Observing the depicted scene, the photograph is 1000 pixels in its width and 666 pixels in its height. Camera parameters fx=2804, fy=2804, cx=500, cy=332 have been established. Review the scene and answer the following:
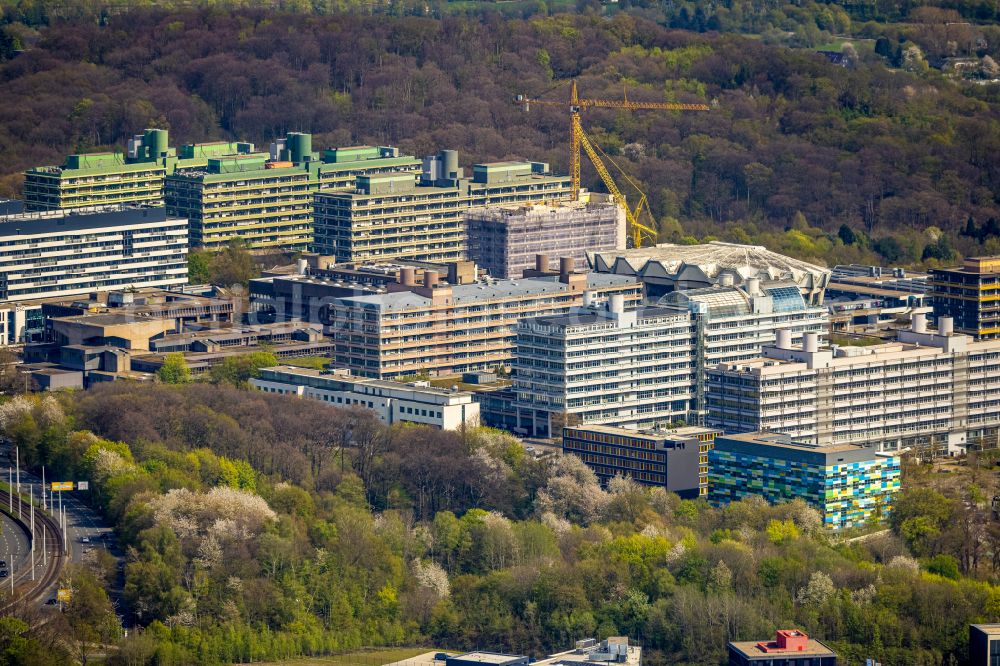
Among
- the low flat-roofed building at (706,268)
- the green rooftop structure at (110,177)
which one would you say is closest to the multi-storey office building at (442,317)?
the low flat-roofed building at (706,268)

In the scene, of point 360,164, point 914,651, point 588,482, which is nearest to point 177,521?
point 588,482

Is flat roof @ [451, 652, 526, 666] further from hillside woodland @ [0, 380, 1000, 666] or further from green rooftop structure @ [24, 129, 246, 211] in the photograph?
green rooftop structure @ [24, 129, 246, 211]

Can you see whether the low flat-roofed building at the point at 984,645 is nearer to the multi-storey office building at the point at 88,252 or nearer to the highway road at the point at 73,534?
the highway road at the point at 73,534

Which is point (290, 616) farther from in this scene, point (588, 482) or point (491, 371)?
point (491, 371)

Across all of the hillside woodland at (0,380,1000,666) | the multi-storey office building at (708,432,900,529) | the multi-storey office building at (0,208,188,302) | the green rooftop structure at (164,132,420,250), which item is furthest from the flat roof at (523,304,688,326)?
the green rooftop structure at (164,132,420,250)

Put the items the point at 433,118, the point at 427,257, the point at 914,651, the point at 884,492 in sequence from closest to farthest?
the point at 914,651
the point at 884,492
the point at 427,257
the point at 433,118

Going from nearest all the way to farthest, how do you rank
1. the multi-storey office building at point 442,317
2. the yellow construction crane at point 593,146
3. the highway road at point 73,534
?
the highway road at point 73,534 → the multi-storey office building at point 442,317 → the yellow construction crane at point 593,146
